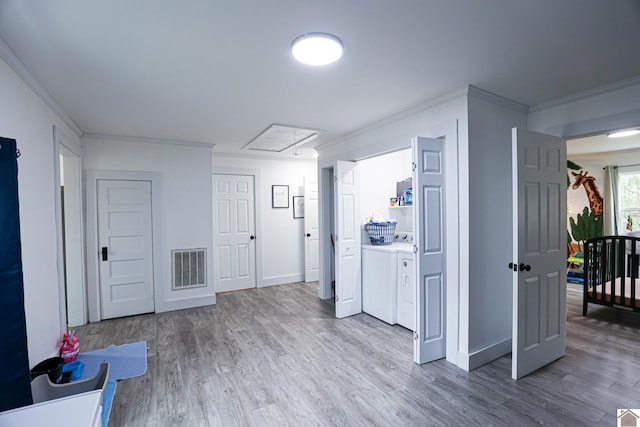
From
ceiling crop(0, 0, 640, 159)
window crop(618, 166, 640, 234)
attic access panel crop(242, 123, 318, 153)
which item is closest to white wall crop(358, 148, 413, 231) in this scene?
attic access panel crop(242, 123, 318, 153)

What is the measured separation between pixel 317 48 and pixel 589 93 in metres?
2.41

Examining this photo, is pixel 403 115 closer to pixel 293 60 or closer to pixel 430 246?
pixel 430 246

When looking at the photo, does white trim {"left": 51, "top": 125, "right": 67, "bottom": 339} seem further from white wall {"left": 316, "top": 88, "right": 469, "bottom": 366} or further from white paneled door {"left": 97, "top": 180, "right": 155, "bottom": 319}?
white wall {"left": 316, "top": 88, "right": 469, "bottom": 366}

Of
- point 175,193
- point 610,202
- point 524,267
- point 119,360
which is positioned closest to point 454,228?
point 524,267

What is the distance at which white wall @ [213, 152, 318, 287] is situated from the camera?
5.61m

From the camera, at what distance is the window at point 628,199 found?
18.0 feet

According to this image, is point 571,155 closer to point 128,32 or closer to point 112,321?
point 128,32

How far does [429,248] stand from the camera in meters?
2.82

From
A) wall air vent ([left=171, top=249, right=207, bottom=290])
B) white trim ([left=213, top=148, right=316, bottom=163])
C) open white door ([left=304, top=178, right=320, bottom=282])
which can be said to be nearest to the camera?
wall air vent ([left=171, top=249, right=207, bottom=290])

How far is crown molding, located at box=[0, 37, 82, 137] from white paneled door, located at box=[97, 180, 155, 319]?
1162 millimetres

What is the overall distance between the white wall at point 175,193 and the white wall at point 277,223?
86 cm

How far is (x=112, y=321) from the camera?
13.2 ft

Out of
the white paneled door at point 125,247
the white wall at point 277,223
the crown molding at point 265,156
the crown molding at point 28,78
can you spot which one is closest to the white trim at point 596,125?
the crown molding at point 265,156

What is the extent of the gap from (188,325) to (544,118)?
447cm
